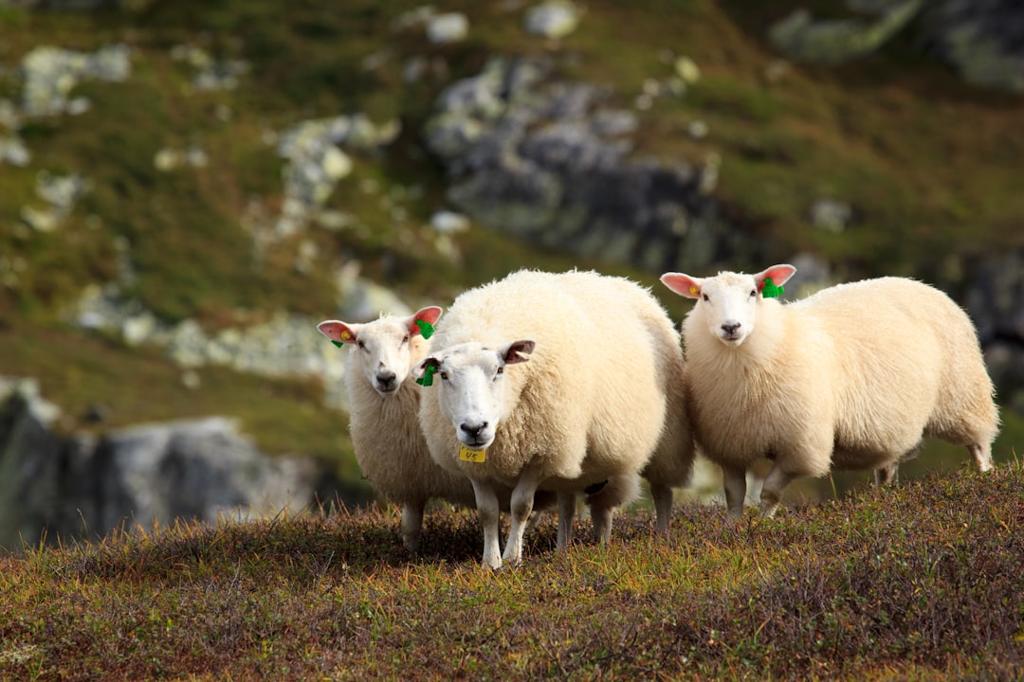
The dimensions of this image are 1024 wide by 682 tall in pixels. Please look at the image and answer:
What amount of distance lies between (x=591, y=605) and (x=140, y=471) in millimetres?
39387

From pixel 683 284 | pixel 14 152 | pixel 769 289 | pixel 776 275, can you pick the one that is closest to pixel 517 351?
pixel 683 284

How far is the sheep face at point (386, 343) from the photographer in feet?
39.1

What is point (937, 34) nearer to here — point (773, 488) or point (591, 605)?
point (773, 488)

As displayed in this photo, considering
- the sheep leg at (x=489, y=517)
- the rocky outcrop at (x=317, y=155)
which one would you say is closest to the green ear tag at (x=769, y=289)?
the sheep leg at (x=489, y=517)

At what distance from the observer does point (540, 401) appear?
37.1ft

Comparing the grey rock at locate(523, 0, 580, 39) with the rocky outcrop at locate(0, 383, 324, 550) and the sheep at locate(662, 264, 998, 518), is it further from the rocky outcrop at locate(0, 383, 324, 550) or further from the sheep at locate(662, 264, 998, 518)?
the sheep at locate(662, 264, 998, 518)

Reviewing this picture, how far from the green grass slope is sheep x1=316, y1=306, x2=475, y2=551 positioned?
0.63 meters

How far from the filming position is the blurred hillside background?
4903 centimetres

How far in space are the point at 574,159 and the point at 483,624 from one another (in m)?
54.5

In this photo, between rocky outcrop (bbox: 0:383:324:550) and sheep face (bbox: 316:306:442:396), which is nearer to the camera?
sheep face (bbox: 316:306:442:396)

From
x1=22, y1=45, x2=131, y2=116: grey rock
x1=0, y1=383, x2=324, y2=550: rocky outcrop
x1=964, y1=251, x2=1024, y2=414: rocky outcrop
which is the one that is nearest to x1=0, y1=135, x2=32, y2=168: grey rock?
x1=22, y1=45, x2=131, y2=116: grey rock

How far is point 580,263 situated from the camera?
198 ft

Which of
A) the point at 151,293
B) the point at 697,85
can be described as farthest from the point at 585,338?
the point at 697,85

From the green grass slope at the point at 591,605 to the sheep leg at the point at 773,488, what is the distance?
0.68 m
